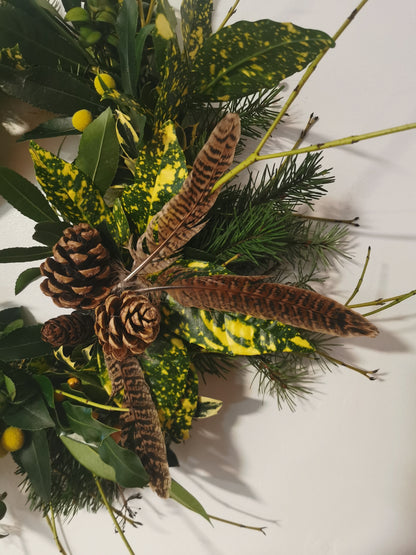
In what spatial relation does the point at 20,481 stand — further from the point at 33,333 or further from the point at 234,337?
the point at 234,337

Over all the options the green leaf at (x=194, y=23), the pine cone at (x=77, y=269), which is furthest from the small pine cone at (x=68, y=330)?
the green leaf at (x=194, y=23)

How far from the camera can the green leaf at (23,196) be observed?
0.48 meters

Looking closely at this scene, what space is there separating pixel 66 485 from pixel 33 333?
0.23 m

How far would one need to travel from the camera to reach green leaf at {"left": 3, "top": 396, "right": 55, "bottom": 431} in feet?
1.69

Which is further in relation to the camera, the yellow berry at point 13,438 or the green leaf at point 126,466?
the yellow berry at point 13,438

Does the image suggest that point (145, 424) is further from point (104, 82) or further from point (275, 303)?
point (104, 82)

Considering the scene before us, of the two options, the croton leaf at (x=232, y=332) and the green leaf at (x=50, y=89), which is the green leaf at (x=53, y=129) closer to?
the green leaf at (x=50, y=89)

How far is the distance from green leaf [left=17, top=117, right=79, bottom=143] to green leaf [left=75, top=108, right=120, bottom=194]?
0.09 metres

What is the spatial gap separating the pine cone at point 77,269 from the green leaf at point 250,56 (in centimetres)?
21

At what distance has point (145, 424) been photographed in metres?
0.46

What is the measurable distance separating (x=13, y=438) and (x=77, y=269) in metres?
0.27

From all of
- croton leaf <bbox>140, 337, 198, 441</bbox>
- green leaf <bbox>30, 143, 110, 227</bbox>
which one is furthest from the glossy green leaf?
croton leaf <bbox>140, 337, 198, 441</bbox>

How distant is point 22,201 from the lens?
0.50 m

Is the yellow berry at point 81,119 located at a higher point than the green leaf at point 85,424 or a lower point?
higher
